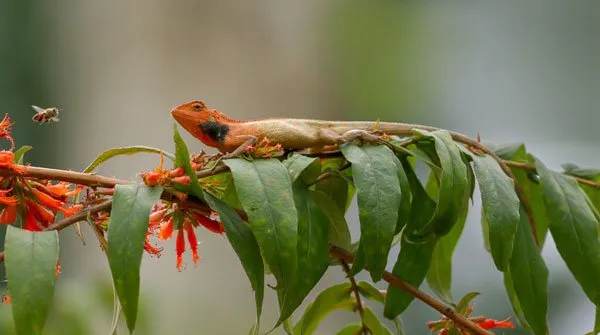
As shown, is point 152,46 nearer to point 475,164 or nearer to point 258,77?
point 258,77

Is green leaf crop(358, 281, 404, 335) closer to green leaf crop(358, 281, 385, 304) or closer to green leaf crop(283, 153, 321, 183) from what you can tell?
green leaf crop(358, 281, 385, 304)

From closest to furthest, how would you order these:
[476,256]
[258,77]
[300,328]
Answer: [300,328], [476,256], [258,77]

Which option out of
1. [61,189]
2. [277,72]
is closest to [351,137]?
[61,189]

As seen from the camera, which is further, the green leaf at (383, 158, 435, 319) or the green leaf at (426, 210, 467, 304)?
the green leaf at (426, 210, 467, 304)

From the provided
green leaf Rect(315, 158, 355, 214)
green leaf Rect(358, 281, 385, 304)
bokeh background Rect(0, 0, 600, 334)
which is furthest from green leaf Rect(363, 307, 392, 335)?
bokeh background Rect(0, 0, 600, 334)

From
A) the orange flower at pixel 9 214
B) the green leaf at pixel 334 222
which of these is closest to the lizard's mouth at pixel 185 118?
the green leaf at pixel 334 222

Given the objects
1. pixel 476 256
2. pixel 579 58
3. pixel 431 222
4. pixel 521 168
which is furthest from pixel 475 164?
pixel 579 58
